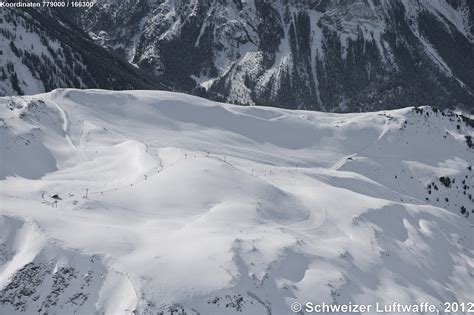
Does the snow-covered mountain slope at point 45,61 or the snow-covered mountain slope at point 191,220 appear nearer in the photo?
the snow-covered mountain slope at point 191,220

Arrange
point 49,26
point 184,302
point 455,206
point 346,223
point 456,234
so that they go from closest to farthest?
point 184,302, point 346,223, point 456,234, point 455,206, point 49,26

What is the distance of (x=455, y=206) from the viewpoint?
74812 mm

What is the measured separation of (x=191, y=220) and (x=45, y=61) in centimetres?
11815

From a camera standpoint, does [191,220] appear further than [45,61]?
No

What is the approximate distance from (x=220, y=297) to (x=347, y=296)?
8110mm

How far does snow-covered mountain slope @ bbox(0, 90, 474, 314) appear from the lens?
29.0 meters

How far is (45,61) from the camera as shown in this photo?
143 metres

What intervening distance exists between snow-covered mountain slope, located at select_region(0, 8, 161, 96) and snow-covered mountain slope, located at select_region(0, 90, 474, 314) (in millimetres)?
68559

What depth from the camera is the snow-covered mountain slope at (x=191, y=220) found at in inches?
1144

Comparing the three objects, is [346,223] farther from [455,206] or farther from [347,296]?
[455,206]

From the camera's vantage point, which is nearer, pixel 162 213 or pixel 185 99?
pixel 162 213

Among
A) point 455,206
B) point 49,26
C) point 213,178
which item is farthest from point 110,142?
point 49,26

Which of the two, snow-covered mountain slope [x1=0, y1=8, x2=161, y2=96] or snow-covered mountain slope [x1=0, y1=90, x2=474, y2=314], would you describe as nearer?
snow-covered mountain slope [x1=0, y1=90, x2=474, y2=314]

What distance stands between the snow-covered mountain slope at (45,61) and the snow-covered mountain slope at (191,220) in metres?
68.6
